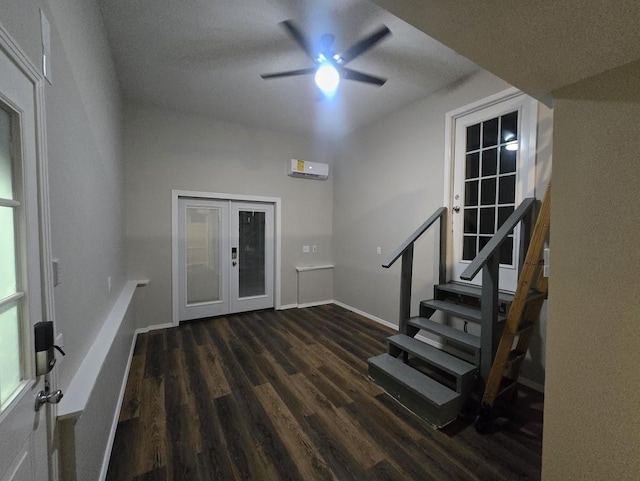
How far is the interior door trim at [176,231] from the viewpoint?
3.78m

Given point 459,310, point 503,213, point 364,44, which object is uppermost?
point 364,44

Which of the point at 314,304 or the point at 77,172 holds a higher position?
the point at 77,172

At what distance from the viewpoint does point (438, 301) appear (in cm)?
283

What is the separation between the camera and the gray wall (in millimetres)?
1060

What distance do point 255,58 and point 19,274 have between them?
2.64m

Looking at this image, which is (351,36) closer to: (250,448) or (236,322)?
(250,448)

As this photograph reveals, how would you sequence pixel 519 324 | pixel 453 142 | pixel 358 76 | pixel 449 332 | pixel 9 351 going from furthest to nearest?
pixel 453 142 → pixel 358 76 → pixel 449 332 → pixel 519 324 → pixel 9 351

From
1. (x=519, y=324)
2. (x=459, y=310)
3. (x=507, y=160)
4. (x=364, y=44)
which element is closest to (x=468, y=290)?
(x=459, y=310)

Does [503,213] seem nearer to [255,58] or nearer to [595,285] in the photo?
[595,285]

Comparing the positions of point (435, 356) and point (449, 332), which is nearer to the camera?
point (435, 356)

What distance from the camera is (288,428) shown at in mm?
1864

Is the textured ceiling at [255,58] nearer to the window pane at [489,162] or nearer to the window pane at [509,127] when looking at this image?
the window pane at [509,127]

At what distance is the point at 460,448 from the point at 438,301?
1.38 meters

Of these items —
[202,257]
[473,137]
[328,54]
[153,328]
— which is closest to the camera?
[328,54]
